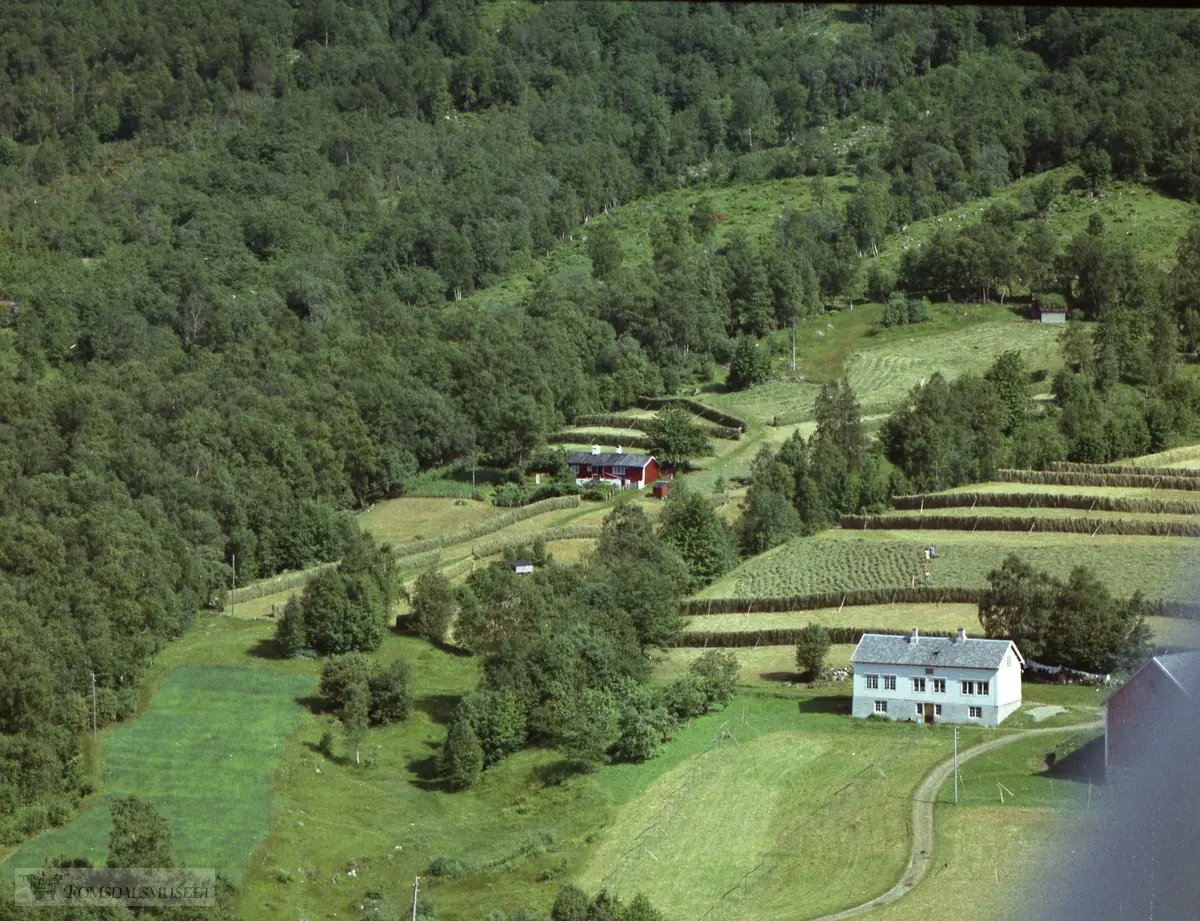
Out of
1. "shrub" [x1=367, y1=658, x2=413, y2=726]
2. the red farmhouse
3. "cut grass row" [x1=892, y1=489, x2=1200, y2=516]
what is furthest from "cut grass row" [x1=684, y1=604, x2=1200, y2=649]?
the red farmhouse

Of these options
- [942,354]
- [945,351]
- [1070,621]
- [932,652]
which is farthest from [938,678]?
[945,351]

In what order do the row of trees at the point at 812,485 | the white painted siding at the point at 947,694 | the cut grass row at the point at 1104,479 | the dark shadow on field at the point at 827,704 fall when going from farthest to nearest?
the row of trees at the point at 812,485 → the cut grass row at the point at 1104,479 → the dark shadow on field at the point at 827,704 → the white painted siding at the point at 947,694

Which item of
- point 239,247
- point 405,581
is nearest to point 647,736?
point 405,581

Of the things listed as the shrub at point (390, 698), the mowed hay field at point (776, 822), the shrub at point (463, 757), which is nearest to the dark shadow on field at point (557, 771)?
the shrub at point (463, 757)

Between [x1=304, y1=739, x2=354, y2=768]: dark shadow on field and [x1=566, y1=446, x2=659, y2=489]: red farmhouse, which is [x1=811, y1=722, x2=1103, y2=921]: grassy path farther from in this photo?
[x1=566, y1=446, x2=659, y2=489]: red farmhouse

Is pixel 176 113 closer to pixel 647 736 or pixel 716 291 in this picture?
pixel 716 291

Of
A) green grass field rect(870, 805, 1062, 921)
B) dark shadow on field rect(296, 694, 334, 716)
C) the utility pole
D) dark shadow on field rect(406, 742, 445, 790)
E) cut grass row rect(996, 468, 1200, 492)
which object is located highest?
green grass field rect(870, 805, 1062, 921)

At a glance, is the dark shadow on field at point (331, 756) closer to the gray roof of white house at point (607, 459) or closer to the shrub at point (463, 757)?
the shrub at point (463, 757)
